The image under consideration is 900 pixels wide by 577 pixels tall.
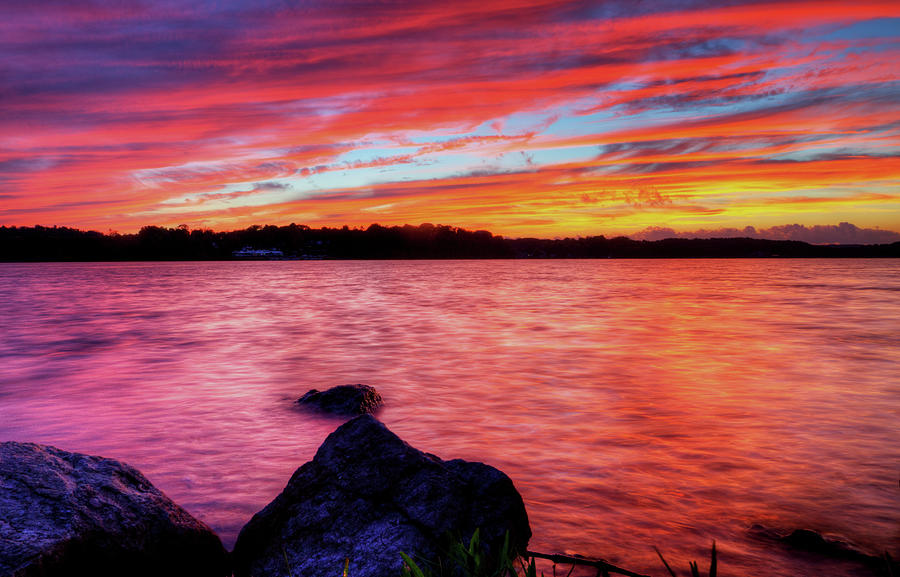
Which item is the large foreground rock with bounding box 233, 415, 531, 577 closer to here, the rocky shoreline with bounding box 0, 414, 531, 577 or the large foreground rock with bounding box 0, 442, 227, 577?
the rocky shoreline with bounding box 0, 414, 531, 577

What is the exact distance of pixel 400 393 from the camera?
12.5 m

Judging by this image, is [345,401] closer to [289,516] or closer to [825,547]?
[289,516]

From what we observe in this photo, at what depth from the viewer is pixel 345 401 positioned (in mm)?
10141

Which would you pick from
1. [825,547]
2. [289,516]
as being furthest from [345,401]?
[825,547]

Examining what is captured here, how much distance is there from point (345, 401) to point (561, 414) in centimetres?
373

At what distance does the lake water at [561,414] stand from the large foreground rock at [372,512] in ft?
4.70

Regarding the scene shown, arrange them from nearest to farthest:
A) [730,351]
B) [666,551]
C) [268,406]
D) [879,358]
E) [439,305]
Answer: [666,551]
[268,406]
[879,358]
[730,351]
[439,305]

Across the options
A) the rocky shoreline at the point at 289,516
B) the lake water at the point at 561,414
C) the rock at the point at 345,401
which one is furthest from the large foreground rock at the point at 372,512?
the rock at the point at 345,401

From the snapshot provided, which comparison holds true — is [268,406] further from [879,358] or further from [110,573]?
[879,358]

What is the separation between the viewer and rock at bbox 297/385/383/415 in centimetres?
1003

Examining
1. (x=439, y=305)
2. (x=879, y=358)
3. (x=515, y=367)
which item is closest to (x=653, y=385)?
(x=515, y=367)

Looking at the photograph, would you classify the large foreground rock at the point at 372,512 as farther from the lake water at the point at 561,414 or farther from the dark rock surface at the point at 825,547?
the dark rock surface at the point at 825,547

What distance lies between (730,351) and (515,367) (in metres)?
7.56

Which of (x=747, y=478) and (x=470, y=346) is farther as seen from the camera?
(x=470, y=346)
